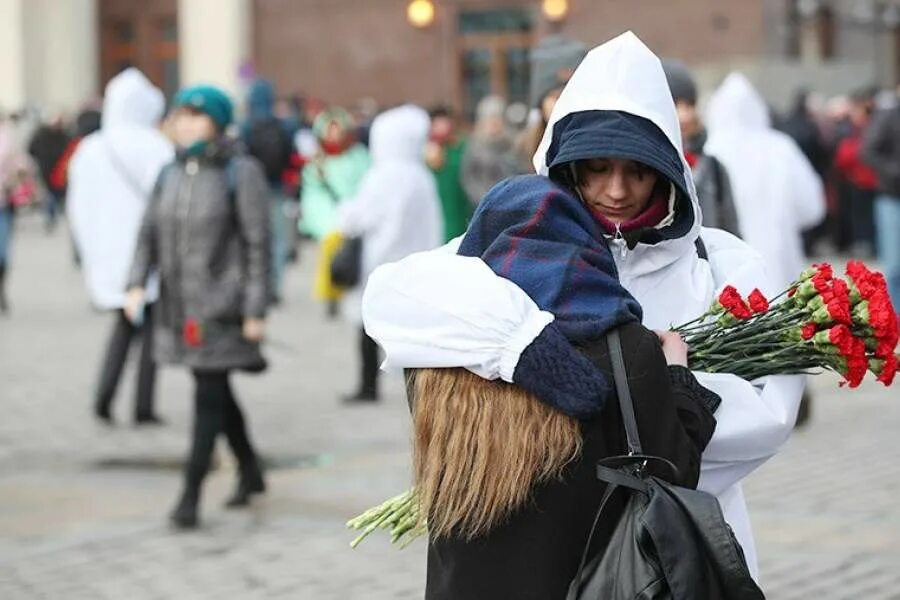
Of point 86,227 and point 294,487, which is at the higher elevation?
point 86,227

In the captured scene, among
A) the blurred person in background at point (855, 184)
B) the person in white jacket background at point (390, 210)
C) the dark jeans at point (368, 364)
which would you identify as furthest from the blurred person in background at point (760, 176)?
the blurred person in background at point (855, 184)

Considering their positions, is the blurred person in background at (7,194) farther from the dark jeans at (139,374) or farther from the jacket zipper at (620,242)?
the jacket zipper at (620,242)

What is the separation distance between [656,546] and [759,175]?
7.62 metres

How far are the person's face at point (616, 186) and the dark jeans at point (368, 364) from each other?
8019 mm

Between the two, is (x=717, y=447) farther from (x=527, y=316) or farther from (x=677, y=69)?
(x=677, y=69)

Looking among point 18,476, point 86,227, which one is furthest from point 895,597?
point 86,227

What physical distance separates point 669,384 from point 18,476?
652 centimetres

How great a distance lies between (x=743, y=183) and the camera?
34.3ft

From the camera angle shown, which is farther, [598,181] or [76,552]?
[76,552]

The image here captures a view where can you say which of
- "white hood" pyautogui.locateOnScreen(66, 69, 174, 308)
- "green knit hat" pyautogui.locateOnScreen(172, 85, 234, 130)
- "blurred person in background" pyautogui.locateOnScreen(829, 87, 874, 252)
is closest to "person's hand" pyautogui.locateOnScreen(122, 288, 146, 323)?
"green knit hat" pyautogui.locateOnScreen(172, 85, 234, 130)

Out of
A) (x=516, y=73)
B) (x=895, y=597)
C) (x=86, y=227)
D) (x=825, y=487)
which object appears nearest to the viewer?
(x=895, y=597)

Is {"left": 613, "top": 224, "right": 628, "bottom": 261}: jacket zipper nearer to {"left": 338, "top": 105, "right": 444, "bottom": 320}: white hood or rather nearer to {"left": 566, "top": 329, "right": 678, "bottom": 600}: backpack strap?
{"left": 566, "top": 329, "right": 678, "bottom": 600}: backpack strap

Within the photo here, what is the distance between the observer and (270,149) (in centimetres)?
1898

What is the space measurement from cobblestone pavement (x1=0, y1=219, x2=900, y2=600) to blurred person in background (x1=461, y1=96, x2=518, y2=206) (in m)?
2.24
